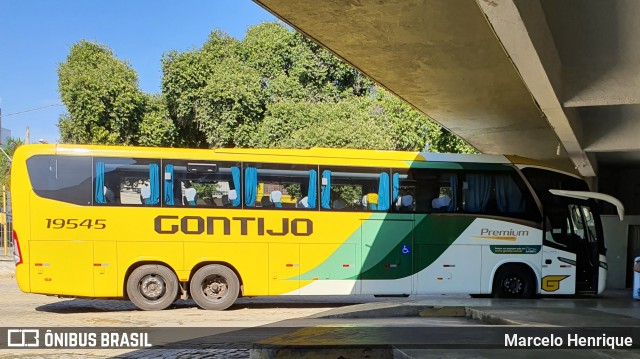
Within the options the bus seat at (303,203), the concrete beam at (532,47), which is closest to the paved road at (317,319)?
the bus seat at (303,203)

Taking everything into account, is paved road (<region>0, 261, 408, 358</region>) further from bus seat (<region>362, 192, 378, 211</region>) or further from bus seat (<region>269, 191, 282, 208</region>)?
bus seat (<region>362, 192, 378, 211</region>)

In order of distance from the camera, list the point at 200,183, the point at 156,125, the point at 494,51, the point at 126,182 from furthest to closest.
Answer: the point at 156,125, the point at 200,183, the point at 126,182, the point at 494,51

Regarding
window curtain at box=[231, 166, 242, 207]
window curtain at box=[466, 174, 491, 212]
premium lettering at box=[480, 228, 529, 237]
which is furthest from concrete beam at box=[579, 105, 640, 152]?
window curtain at box=[231, 166, 242, 207]

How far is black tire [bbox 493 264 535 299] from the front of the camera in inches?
444

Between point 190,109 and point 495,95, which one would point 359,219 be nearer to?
point 495,95

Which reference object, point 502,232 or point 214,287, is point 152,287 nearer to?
point 214,287

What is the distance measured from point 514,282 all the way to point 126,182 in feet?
28.1

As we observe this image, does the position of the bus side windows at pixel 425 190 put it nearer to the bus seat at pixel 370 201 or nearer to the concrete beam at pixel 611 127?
the bus seat at pixel 370 201

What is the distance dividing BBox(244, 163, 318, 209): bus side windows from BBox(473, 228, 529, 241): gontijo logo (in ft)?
12.4

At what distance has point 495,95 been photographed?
961 cm

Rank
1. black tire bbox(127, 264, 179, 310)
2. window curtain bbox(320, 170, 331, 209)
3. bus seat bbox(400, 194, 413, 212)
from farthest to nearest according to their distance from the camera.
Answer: bus seat bbox(400, 194, 413, 212)
window curtain bbox(320, 170, 331, 209)
black tire bbox(127, 264, 179, 310)

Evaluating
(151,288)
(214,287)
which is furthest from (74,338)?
(214,287)

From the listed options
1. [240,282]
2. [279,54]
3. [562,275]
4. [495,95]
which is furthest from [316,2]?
[279,54]

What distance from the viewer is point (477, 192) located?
1125 centimetres
